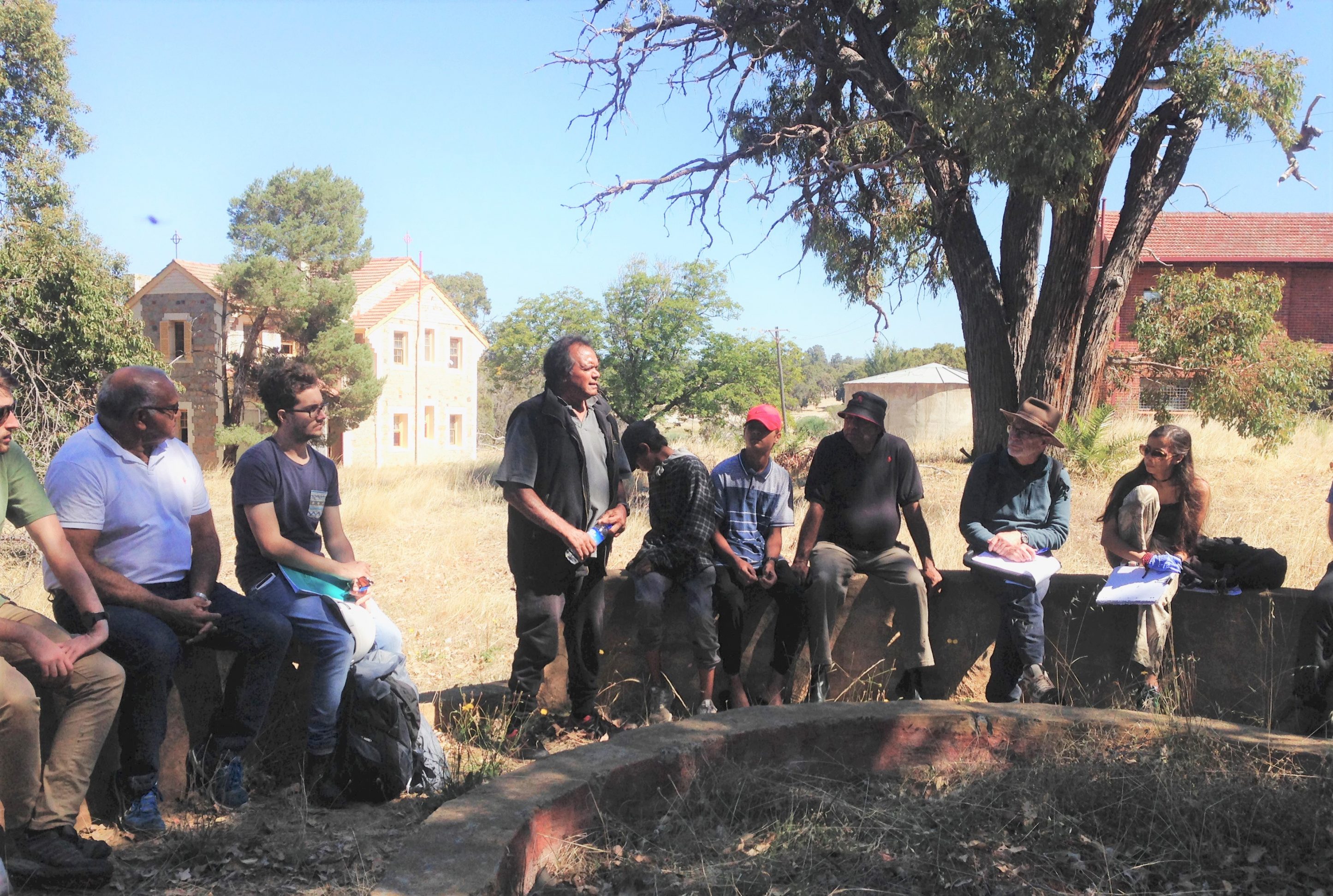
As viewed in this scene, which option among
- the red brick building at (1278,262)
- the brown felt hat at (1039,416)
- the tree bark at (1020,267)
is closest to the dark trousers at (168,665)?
the brown felt hat at (1039,416)

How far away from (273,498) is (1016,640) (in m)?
3.62

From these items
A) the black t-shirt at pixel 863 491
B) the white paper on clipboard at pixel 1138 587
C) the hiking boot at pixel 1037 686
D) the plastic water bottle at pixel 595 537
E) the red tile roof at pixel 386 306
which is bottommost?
the hiking boot at pixel 1037 686

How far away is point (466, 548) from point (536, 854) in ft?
32.2

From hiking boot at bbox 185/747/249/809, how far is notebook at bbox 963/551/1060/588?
363cm

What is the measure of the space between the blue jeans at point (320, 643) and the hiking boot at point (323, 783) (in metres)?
0.05

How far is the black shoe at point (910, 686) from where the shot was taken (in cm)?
542

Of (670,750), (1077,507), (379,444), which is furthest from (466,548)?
(379,444)

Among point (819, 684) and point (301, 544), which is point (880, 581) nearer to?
point (819, 684)

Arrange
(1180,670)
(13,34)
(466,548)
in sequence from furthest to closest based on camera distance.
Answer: (13,34), (466,548), (1180,670)

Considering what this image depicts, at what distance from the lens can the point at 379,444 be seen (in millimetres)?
38938

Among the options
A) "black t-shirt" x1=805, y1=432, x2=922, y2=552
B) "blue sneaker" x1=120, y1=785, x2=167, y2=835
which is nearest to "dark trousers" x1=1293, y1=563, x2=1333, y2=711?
"black t-shirt" x1=805, y1=432, x2=922, y2=552

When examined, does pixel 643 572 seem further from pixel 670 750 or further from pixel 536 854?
pixel 536 854

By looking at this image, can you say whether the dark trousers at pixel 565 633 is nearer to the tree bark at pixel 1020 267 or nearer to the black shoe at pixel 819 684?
the black shoe at pixel 819 684

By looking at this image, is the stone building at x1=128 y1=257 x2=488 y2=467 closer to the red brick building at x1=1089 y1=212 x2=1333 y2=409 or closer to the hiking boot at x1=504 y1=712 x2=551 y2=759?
the red brick building at x1=1089 y1=212 x2=1333 y2=409
